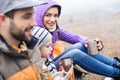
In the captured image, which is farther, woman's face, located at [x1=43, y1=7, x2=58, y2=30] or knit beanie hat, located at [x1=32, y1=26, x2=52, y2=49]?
woman's face, located at [x1=43, y1=7, x2=58, y2=30]

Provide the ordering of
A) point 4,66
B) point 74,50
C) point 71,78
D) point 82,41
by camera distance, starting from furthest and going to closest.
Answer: point 82,41 < point 74,50 < point 71,78 < point 4,66

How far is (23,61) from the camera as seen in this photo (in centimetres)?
270

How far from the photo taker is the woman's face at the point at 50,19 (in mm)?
4059

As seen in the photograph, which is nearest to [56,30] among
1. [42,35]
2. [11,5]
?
[42,35]

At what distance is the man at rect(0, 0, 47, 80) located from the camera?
2.60m

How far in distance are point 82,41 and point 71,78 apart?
1038 mm

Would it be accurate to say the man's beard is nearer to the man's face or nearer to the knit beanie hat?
the man's face

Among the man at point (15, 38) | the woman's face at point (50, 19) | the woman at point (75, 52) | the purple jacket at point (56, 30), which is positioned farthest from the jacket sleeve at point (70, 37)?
the man at point (15, 38)

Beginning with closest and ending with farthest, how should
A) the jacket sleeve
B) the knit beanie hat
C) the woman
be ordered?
the knit beanie hat < the woman < the jacket sleeve

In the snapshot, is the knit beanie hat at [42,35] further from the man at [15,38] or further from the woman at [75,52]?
the man at [15,38]

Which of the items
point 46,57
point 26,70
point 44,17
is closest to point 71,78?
point 46,57

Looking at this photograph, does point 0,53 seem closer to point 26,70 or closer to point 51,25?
point 26,70

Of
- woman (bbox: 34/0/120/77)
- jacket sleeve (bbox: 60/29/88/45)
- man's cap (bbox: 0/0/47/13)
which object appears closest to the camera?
man's cap (bbox: 0/0/47/13)

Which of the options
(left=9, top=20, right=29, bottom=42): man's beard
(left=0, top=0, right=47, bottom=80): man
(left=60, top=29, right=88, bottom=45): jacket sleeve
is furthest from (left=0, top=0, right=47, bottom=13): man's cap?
(left=60, top=29, right=88, bottom=45): jacket sleeve
